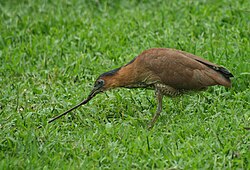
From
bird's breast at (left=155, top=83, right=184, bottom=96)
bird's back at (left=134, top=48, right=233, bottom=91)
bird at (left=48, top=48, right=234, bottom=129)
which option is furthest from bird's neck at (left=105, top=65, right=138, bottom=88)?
bird's breast at (left=155, top=83, right=184, bottom=96)

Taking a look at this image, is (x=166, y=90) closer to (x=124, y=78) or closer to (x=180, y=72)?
(x=180, y=72)

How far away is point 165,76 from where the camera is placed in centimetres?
750

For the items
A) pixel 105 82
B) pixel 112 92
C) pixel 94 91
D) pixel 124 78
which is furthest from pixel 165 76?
pixel 112 92

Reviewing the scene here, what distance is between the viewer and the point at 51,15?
34.9ft

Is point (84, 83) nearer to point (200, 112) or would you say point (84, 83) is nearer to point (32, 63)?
point (32, 63)

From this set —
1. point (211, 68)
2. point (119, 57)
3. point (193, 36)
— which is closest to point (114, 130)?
point (211, 68)

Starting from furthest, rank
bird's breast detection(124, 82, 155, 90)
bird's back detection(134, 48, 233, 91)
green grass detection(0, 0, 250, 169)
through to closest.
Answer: bird's breast detection(124, 82, 155, 90) < bird's back detection(134, 48, 233, 91) < green grass detection(0, 0, 250, 169)

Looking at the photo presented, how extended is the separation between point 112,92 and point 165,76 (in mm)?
1022

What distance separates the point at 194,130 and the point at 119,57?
257cm

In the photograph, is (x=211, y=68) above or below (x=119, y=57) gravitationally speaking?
above

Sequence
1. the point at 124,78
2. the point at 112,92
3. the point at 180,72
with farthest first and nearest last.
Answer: the point at 112,92, the point at 124,78, the point at 180,72

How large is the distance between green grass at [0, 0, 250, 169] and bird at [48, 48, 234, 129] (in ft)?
0.87

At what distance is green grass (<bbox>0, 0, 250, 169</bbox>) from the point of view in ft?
21.2

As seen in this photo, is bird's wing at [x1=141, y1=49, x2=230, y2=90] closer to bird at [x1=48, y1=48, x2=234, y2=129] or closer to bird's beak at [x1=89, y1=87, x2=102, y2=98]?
bird at [x1=48, y1=48, x2=234, y2=129]
